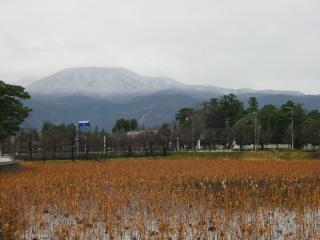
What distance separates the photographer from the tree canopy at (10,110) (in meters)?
37.4

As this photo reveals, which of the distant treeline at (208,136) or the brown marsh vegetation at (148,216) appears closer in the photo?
the brown marsh vegetation at (148,216)

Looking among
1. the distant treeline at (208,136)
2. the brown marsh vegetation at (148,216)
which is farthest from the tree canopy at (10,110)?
the distant treeline at (208,136)

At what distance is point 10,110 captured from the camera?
125 ft

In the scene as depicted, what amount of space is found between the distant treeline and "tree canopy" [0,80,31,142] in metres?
30.9

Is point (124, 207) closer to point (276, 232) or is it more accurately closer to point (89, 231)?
point (89, 231)

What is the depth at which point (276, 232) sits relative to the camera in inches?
490

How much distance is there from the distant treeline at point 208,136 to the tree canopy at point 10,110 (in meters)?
30.9

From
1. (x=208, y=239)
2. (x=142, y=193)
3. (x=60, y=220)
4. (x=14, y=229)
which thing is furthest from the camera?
(x=142, y=193)

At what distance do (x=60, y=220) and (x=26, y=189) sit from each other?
7.59m

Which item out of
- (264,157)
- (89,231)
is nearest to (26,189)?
(89,231)

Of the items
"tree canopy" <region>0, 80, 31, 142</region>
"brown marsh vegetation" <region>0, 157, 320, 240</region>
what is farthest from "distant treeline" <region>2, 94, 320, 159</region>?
"brown marsh vegetation" <region>0, 157, 320, 240</region>

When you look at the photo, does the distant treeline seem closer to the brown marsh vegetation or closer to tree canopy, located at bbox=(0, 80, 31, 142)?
tree canopy, located at bbox=(0, 80, 31, 142)

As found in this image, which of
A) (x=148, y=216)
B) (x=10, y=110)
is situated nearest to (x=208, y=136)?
(x=10, y=110)

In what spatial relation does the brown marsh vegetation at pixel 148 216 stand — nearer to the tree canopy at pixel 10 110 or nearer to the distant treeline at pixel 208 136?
the tree canopy at pixel 10 110
